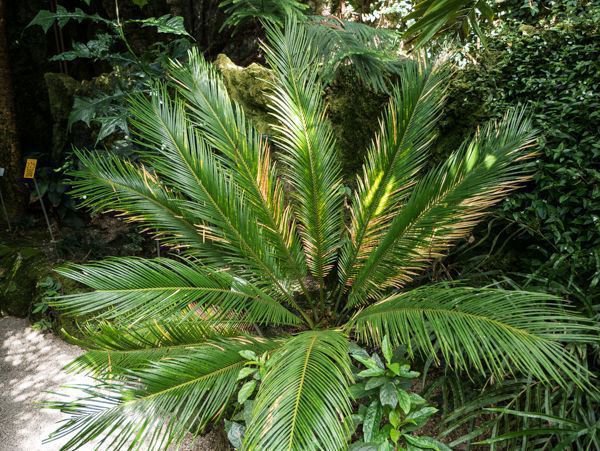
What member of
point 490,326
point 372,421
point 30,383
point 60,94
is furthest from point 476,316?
point 60,94

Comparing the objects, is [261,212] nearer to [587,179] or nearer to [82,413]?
→ [82,413]

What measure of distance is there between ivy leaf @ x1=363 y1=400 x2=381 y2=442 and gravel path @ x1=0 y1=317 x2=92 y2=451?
1.56 meters

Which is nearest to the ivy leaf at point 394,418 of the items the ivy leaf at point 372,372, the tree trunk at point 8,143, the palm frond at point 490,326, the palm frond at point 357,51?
the ivy leaf at point 372,372

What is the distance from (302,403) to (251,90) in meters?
2.22

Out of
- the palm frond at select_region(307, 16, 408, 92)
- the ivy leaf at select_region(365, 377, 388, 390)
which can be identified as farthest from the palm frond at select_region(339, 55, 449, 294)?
the ivy leaf at select_region(365, 377, 388, 390)

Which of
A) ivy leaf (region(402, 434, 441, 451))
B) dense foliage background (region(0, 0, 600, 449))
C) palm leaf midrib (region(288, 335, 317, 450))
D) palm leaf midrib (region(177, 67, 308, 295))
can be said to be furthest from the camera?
palm leaf midrib (region(177, 67, 308, 295))

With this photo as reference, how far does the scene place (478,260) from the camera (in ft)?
6.75

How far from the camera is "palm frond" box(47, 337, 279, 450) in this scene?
1188 mm

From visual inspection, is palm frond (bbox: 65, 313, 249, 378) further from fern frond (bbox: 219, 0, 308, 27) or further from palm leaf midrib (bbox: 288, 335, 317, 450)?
fern frond (bbox: 219, 0, 308, 27)

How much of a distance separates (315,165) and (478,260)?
3.30 ft

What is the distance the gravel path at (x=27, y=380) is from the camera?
2.02 metres

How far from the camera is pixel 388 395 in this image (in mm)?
1362

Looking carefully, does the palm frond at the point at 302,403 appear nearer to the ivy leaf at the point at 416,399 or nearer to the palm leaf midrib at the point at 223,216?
the ivy leaf at the point at 416,399

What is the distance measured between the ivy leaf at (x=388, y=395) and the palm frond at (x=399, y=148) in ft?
2.49
